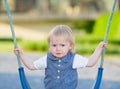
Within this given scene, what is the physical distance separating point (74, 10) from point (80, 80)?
16.6m

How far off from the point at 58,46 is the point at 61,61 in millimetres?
149

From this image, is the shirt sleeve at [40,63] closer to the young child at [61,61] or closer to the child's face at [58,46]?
the young child at [61,61]

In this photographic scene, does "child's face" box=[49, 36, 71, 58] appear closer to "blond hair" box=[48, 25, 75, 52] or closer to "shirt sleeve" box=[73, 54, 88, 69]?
"blond hair" box=[48, 25, 75, 52]

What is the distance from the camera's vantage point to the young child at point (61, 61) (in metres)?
5.10

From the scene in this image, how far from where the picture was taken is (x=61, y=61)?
203 inches

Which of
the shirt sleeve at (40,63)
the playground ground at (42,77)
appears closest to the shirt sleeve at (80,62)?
Answer: the shirt sleeve at (40,63)

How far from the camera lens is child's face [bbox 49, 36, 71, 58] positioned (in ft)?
16.7

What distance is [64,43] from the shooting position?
16.8 feet

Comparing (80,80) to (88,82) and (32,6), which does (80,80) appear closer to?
(88,82)

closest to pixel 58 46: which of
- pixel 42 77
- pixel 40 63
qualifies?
pixel 40 63

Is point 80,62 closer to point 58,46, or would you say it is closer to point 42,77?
point 58,46

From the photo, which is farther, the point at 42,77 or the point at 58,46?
the point at 42,77

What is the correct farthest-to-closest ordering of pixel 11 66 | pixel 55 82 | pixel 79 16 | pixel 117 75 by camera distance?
pixel 79 16, pixel 11 66, pixel 117 75, pixel 55 82

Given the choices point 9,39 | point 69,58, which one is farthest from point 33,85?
point 9,39
